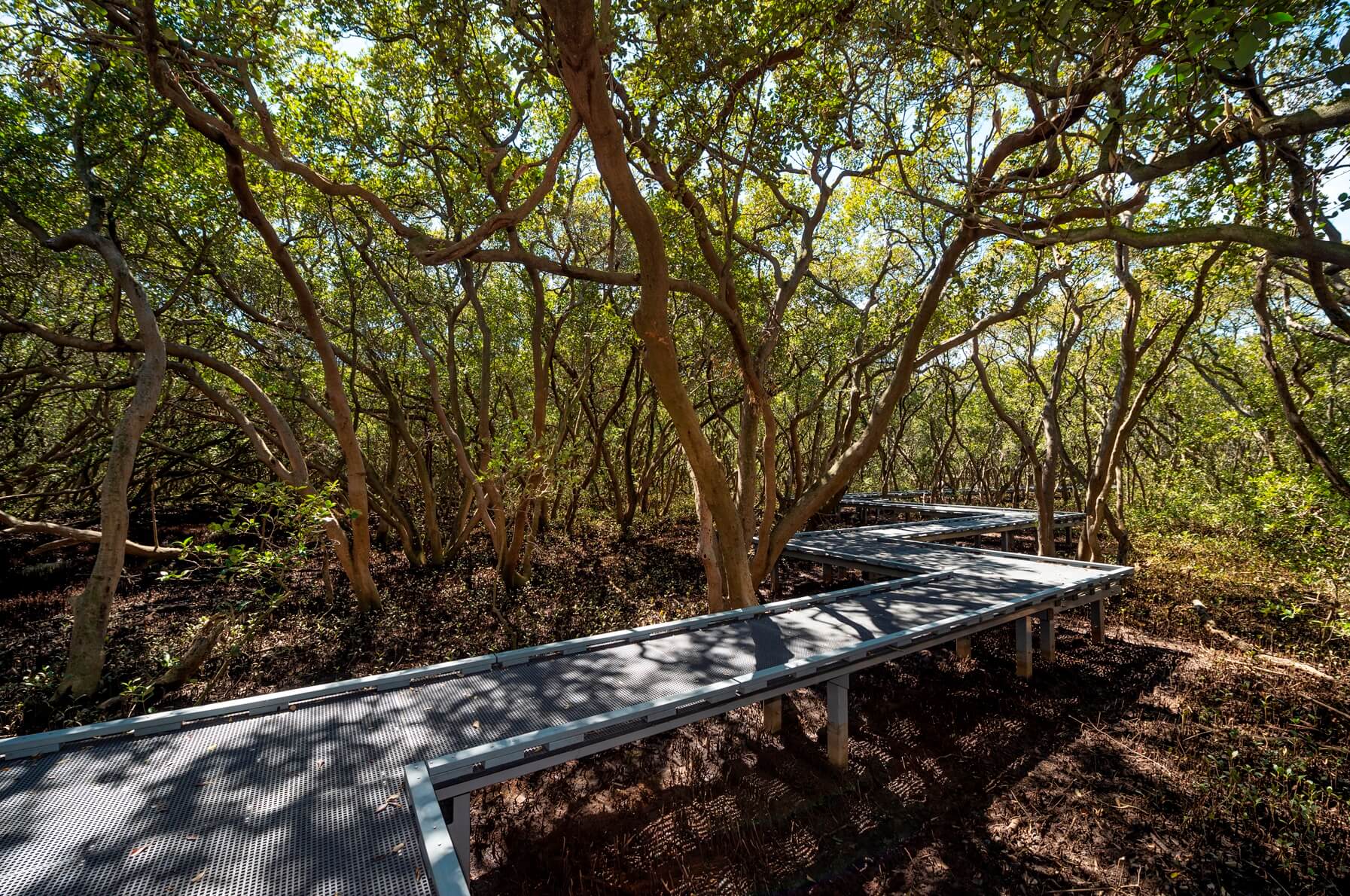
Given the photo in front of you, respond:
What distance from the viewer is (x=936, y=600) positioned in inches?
220

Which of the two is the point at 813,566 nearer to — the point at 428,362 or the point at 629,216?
the point at 428,362

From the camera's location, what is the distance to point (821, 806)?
3.94 m

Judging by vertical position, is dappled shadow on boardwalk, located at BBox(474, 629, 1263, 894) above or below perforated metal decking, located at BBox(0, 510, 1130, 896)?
below

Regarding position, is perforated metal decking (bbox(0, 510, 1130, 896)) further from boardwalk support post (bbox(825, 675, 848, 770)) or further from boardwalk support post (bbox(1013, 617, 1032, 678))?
boardwalk support post (bbox(1013, 617, 1032, 678))

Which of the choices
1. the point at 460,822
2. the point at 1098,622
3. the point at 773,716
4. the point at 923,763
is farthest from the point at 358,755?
the point at 1098,622

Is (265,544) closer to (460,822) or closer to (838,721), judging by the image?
(460,822)

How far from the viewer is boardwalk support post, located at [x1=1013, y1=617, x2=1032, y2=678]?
5902 millimetres

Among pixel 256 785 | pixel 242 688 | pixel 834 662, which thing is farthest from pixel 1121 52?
pixel 242 688

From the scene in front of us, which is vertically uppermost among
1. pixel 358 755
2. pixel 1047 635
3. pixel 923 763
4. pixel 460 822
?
pixel 358 755

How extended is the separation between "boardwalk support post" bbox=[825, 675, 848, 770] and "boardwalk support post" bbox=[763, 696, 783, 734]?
581 mm

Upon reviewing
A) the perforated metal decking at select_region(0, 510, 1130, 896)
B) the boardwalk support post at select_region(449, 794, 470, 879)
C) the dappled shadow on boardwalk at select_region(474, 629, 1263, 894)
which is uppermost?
the perforated metal decking at select_region(0, 510, 1130, 896)

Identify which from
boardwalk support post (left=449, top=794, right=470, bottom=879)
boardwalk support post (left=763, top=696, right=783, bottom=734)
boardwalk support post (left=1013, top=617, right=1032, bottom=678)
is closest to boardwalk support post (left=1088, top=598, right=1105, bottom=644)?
boardwalk support post (left=1013, top=617, right=1032, bottom=678)

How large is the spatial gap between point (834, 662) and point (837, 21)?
5254 mm

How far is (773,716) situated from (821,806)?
956 millimetres
